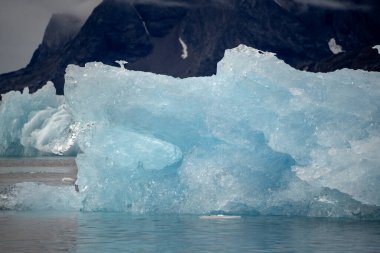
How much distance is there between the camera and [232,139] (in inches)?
572

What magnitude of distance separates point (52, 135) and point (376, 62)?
6725cm

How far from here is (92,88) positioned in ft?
51.4

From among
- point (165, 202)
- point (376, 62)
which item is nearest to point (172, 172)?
point (165, 202)

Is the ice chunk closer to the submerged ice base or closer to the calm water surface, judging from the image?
the submerged ice base

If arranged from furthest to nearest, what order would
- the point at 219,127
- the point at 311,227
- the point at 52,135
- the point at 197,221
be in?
the point at 52,135 < the point at 219,127 < the point at 197,221 < the point at 311,227

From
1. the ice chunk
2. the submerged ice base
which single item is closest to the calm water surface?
the submerged ice base

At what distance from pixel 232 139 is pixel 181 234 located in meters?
3.38

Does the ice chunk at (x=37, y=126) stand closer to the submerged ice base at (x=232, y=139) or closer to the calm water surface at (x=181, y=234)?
the submerged ice base at (x=232, y=139)

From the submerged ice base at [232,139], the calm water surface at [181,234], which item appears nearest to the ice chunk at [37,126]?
the submerged ice base at [232,139]

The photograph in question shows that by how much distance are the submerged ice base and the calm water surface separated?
0.62 m

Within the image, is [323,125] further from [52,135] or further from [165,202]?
[52,135]

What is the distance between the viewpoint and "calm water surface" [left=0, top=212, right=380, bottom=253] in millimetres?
10070

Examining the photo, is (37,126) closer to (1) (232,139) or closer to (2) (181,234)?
(1) (232,139)

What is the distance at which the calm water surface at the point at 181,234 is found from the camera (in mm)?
10070
